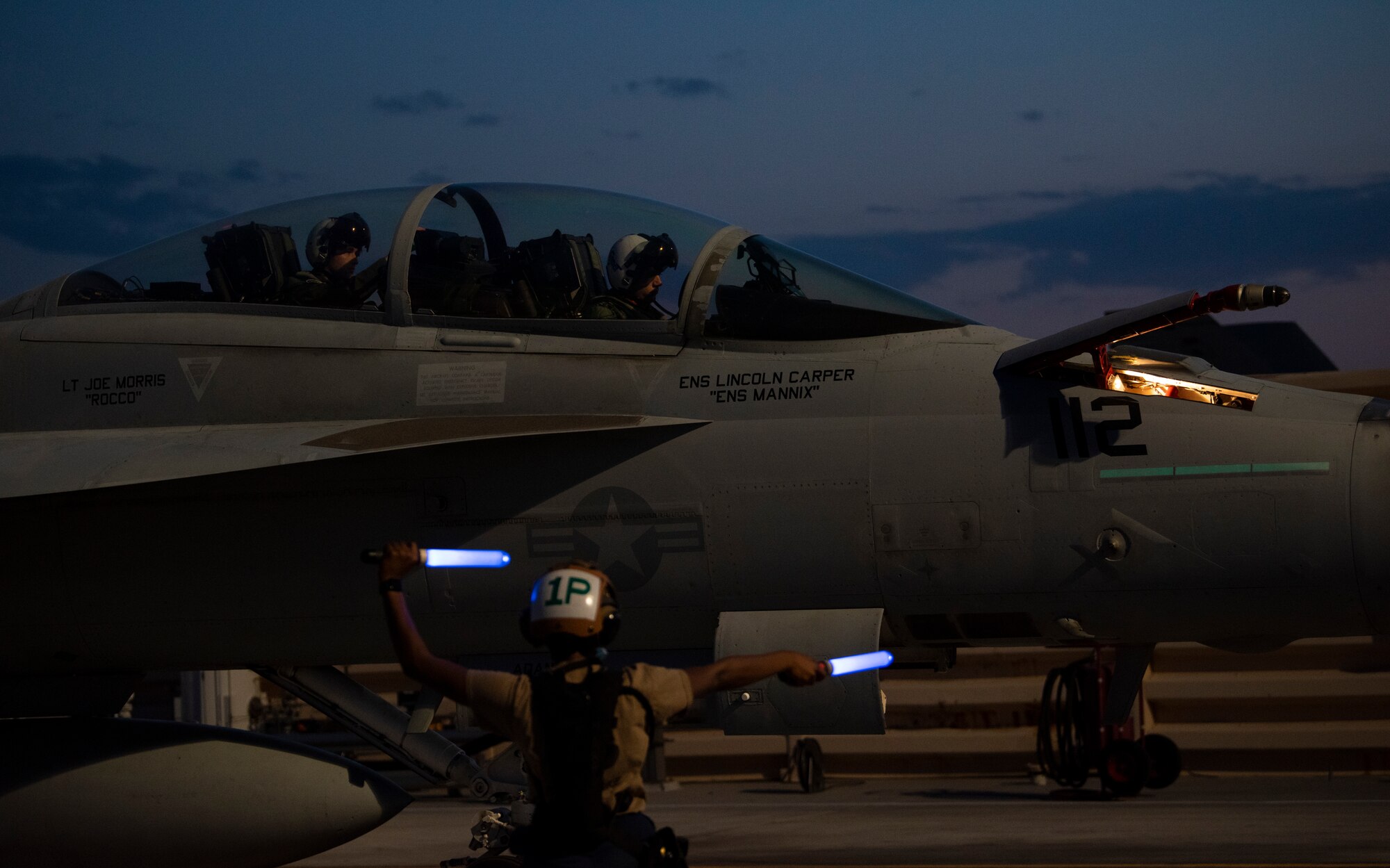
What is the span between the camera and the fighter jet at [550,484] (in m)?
6.43

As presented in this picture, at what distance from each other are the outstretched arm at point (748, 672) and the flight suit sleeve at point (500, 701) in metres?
0.52

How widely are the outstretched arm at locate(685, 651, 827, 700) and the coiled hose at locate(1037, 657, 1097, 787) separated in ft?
32.0

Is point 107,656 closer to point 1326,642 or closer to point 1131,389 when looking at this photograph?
point 1131,389

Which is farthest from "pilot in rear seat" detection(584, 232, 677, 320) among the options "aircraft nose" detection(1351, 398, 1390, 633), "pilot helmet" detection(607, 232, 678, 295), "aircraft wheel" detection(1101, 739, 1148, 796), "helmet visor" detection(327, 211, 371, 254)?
"aircraft wheel" detection(1101, 739, 1148, 796)

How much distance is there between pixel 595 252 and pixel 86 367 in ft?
8.99

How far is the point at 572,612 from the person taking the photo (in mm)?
4453

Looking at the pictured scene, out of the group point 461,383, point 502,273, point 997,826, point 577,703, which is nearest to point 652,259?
point 502,273

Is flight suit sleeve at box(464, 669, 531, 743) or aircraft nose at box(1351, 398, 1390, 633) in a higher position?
aircraft nose at box(1351, 398, 1390, 633)

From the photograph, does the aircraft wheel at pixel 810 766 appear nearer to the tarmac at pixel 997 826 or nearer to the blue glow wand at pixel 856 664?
the tarmac at pixel 997 826

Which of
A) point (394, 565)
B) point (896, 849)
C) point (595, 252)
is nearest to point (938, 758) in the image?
point (896, 849)

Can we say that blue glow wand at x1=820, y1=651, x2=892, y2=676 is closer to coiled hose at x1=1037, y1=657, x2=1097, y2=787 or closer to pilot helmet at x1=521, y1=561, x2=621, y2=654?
pilot helmet at x1=521, y1=561, x2=621, y2=654

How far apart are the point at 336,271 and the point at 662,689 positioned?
13.0 ft

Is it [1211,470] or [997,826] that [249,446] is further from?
[997,826]

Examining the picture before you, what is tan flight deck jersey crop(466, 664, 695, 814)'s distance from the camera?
14.6 feet
